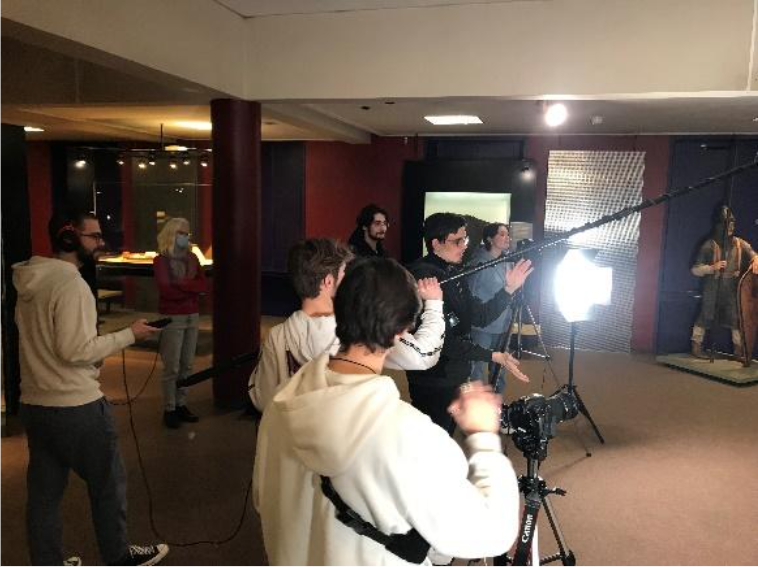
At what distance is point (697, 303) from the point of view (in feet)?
22.6

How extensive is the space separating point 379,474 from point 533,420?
0.86 m

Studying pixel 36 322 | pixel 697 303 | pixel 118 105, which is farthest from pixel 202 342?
pixel 697 303

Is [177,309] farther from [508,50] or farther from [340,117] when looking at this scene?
[340,117]

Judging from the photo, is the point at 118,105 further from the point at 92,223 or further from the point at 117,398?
the point at 92,223

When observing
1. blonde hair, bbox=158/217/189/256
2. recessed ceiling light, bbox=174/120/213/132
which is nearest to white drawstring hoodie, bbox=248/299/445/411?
blonde hair, bbox=158/217/189/256

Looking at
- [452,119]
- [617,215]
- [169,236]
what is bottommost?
[169,236]

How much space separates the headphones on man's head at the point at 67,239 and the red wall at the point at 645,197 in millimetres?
6022

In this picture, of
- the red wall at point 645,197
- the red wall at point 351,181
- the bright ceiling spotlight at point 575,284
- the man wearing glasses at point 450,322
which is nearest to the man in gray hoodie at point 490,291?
the bright ceiling spotlight at point 575,284

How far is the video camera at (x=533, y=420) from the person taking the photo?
1.75 m

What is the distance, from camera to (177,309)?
14.4 ft

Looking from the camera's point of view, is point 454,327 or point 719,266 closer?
point 454,327

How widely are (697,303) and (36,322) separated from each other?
6.76m

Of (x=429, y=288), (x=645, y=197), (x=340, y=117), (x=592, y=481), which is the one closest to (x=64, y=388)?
(x=429, y=288)

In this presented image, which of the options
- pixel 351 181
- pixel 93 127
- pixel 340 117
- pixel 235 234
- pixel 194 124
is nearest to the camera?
pixel 235 234
